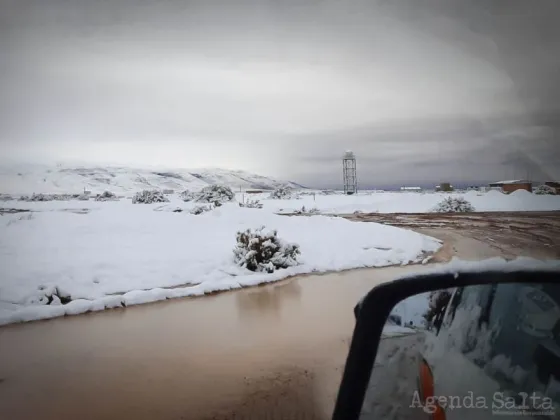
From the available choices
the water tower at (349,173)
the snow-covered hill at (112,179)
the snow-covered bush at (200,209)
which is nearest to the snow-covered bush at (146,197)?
the snow-covered hill at (112,179)

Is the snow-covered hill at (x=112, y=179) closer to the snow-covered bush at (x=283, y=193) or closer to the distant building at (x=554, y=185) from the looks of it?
the snow-covered bush at (x=283, y=193)

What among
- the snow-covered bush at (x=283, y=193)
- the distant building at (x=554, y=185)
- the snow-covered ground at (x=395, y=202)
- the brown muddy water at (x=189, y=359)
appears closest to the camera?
→ the brown muddy water at (x=189, y=359)

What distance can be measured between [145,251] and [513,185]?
2.88m

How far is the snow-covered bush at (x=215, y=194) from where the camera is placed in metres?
3.21

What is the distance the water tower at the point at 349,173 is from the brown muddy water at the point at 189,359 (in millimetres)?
Result: 655

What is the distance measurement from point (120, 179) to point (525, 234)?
297cm

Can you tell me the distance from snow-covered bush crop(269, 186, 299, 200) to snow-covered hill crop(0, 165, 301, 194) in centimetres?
4

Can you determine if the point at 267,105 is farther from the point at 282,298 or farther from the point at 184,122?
the point at 282,298

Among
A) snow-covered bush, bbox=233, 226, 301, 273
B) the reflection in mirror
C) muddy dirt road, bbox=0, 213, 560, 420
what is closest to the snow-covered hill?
snow-covered bush, bbox=233, 226, 301, 273

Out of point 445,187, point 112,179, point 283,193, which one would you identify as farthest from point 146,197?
point 445,187

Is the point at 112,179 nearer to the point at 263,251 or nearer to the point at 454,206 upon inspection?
the point at 263,251

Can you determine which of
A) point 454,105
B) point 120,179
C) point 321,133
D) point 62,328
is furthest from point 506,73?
point 62,328

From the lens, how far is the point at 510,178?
3.10 meters

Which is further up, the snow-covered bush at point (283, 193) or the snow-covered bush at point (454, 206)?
the snow-covered bush at point (283, 193)
